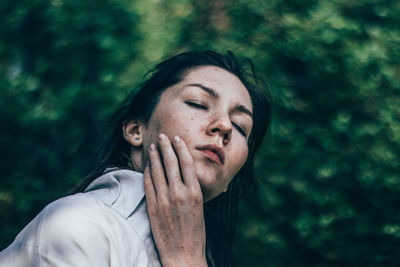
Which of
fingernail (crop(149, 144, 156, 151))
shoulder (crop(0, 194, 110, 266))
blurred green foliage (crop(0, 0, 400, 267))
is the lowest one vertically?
blurred green foliage (crop(0, 0, 400, 267))

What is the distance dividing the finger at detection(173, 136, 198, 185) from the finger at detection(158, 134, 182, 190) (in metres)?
0.02

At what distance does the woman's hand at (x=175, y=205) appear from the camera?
2037mm

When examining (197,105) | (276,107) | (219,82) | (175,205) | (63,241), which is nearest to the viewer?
(63,241)

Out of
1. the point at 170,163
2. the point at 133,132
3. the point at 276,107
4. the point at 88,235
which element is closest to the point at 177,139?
the point at 170,163

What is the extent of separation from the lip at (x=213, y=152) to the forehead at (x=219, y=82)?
30 cm

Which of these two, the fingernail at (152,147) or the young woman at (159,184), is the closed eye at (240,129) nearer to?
the young woman at (159,184)

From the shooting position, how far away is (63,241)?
175 centimetres

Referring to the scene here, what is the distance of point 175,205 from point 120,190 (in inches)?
9.9

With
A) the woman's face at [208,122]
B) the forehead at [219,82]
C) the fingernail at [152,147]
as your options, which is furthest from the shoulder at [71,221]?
the forehead at [219,82]

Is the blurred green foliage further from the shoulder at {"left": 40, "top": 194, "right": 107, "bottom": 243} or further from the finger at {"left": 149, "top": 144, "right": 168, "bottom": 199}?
the shoulder at {"left": 40, "top": 194, "right": 107, "bottom": 243}

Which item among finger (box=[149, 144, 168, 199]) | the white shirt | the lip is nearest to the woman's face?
the lip

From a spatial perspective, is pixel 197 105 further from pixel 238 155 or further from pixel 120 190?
pixel 120 190

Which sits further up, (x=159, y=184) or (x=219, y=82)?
(x=219, y=82)

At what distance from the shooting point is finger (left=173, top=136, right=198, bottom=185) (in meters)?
2.13
